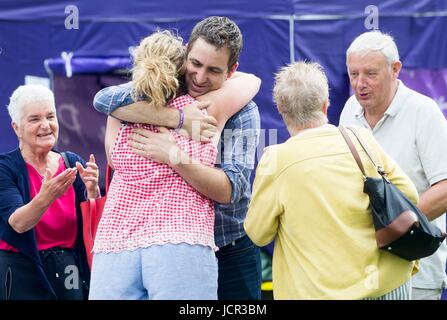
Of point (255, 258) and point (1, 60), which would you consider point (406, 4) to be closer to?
point (1, 60)

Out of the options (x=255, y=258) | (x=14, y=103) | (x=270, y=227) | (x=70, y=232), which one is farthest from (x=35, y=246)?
(x=270, y=227)

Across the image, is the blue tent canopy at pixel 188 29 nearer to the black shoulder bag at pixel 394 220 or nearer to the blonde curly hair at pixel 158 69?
the blonde curly hair at pixel 158 69

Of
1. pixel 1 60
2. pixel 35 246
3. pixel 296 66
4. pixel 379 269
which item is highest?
pixel 1 60

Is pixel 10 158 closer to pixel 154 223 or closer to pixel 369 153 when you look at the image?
pixel 154 223

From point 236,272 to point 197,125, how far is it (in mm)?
844

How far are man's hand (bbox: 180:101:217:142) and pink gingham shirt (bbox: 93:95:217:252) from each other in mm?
32

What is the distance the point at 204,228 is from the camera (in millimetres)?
3105

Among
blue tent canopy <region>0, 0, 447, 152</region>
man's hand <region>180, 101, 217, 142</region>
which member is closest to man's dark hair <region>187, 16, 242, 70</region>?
man's hand <region>180, 101, 217, 142</region>

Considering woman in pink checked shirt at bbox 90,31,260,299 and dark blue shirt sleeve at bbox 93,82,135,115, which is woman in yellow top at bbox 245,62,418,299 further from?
dark blue shirt sleeve at bbox 93,82,135,115

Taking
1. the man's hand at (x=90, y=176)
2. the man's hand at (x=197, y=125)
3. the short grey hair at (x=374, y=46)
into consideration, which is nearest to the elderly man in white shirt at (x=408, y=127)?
the short grey hair at (x=374, y=46)

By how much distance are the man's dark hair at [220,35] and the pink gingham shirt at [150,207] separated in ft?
1.30

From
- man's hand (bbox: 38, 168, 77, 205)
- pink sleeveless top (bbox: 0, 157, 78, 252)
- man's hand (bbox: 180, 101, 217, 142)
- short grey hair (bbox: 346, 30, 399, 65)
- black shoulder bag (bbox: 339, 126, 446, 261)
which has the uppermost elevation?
short grey hair (bbox: 346, 30, 399, 65)

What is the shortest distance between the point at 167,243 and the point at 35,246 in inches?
46.5

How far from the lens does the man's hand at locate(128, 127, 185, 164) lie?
3047 mm
